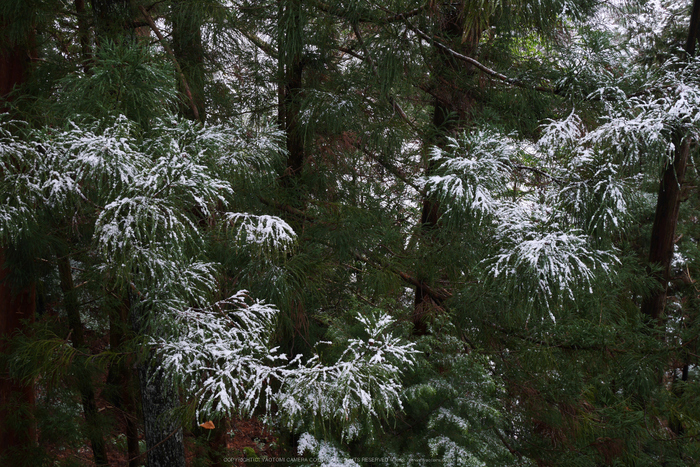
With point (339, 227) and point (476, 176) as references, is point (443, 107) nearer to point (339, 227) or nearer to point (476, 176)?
point (339, 227)

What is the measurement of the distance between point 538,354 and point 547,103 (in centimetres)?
221

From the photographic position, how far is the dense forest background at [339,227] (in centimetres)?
239

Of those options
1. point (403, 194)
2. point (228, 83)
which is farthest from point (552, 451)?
point (228, 83)

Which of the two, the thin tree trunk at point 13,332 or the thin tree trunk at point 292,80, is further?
the thin tree trunk at point 13,332

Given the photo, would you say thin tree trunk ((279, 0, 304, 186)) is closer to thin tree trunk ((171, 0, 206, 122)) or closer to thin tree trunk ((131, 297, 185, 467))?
thin tree trunk ((171, 0, 206, 122))

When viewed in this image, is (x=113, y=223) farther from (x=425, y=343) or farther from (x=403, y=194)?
(x=403, y=194)

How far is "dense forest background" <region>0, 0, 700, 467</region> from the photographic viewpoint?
7.85 ft

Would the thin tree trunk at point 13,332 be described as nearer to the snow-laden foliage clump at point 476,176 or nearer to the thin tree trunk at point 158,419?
the thin tree trunk at point 158,419

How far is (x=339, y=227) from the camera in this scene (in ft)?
13.4

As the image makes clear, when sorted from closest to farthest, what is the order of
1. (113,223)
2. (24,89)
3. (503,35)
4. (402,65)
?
1. (113,223)
2. (402,65)
3. (24,89)
4. (503,35)

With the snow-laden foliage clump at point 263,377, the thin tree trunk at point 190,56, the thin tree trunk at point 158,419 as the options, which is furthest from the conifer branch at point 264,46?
the snow-laden foliage clump at point 263,377

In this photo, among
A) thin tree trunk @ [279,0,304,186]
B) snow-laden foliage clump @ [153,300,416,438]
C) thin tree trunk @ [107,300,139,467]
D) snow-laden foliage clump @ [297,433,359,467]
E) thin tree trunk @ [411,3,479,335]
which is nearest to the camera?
snow-laden foliage clump @ [153,300,416,438]

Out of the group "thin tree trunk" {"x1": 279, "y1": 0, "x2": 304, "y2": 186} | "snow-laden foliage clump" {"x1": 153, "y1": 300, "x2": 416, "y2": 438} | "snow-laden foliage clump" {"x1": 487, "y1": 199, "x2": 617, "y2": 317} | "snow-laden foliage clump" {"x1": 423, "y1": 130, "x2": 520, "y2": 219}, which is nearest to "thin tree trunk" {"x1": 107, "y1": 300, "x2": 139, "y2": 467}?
"thin tree trunk" {"x1": 279, "y1": 0, "x2": 304, "y2": 186}

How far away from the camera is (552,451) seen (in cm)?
462
